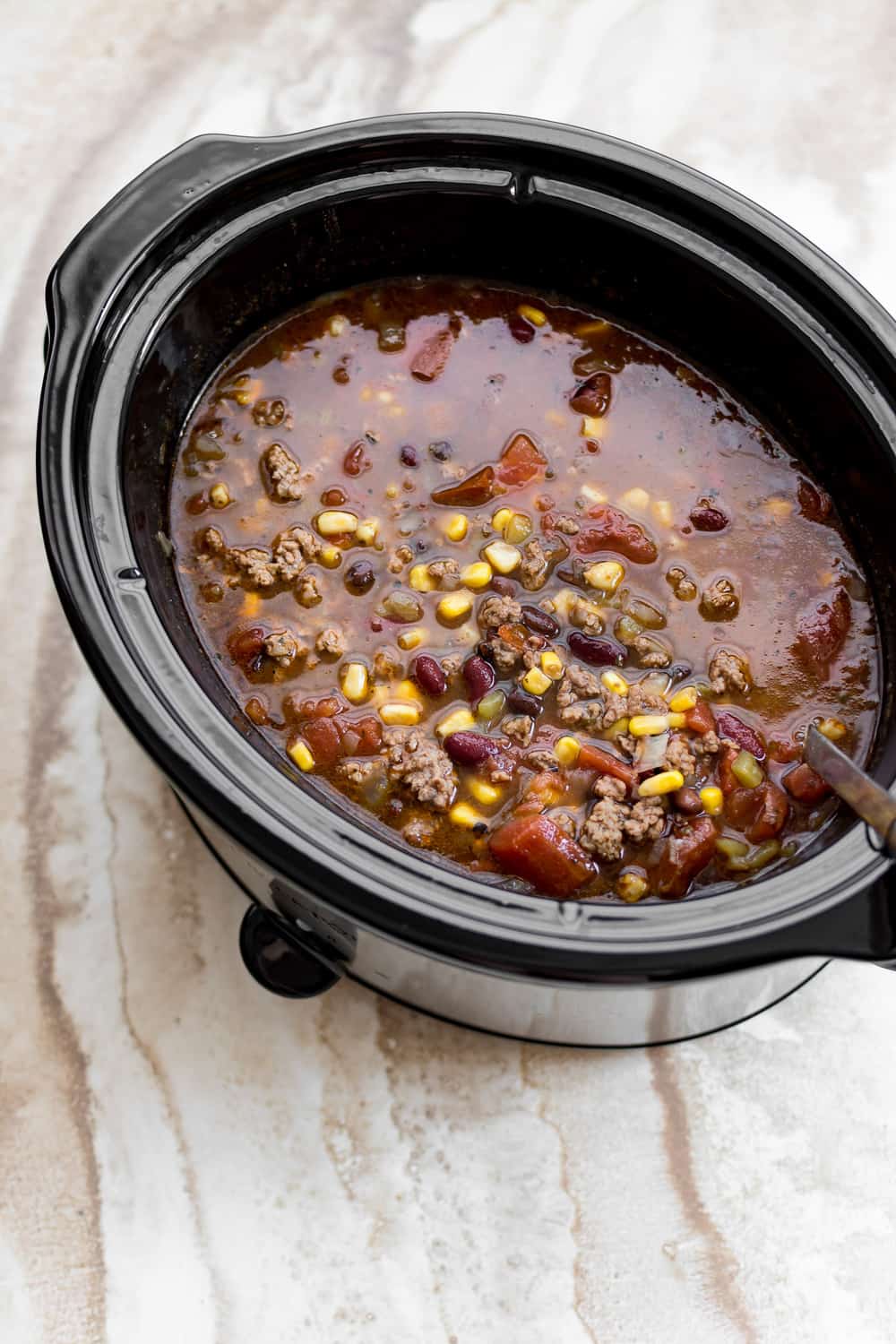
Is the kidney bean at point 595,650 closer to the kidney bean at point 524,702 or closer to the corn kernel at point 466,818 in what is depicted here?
the kidney bean at point 524,702

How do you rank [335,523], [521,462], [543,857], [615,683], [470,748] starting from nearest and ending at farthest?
[543,857] → [470,748] → [615,683] → [335,523] → [521,462]

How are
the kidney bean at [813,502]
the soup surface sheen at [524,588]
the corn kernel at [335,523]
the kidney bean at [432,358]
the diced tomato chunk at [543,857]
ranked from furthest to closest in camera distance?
1. the kidney bean at [432,358]
2. the kidney bean at [813,502]
3. the corn kernel at [335,523]
4. the soup surface sheen at [524,588]
5. the diced tomato chunk at [543,857]

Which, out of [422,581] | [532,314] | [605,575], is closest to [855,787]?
[605,575]

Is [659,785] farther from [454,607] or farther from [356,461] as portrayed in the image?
[356,461]

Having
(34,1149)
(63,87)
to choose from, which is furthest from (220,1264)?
(63,87)

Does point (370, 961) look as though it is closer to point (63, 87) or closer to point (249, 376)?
point (249, 376)

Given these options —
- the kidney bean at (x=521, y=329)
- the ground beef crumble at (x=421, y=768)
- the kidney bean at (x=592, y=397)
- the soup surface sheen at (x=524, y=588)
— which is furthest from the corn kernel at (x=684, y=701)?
the kidney bean at (x=521, y=329)
